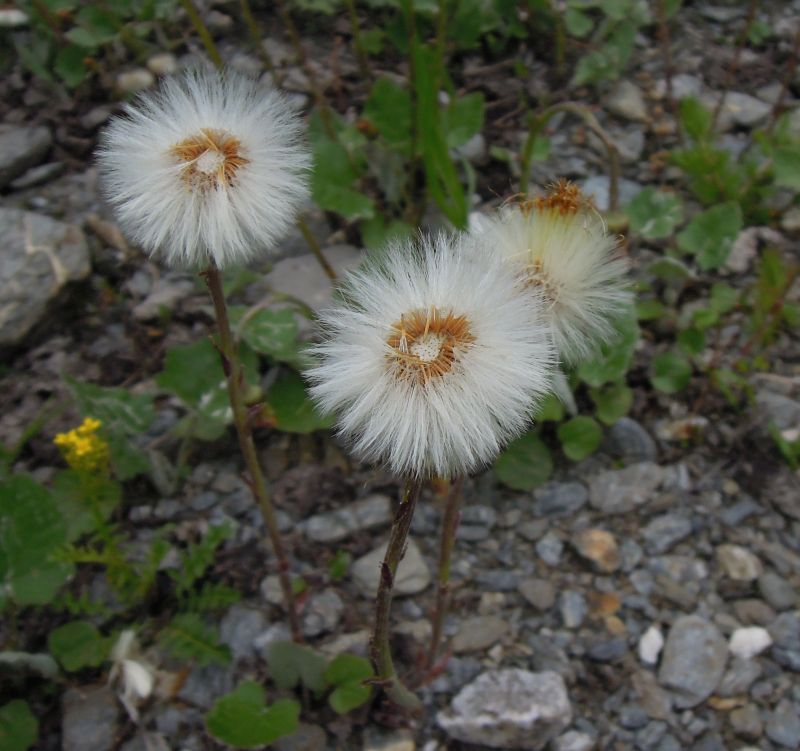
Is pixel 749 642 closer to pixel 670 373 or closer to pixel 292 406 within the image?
pixel 670 373

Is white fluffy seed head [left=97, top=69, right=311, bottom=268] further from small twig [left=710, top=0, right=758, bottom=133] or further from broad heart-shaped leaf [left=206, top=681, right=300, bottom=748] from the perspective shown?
small twig [left=710, top=0, right=758, bottom=133]

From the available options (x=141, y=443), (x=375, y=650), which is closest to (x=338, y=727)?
(x=375, y=650)

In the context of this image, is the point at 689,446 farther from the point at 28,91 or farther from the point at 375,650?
the point at 28,91

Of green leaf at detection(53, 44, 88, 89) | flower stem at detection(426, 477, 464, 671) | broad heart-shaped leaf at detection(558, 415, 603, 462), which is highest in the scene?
green leaf at detection(53, 44, 88, 89)

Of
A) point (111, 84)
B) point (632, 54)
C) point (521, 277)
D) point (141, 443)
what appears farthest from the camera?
point (632, 54)

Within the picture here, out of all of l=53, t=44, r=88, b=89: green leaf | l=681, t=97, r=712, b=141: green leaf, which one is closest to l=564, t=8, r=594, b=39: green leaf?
l=681, t=97, r=712, b=141: green leaf

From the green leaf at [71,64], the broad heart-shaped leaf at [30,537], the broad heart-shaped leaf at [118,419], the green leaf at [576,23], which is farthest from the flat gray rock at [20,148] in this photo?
the green leaf at [576,23]
